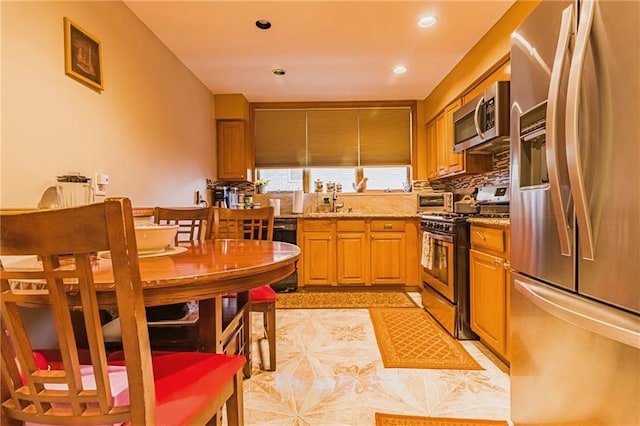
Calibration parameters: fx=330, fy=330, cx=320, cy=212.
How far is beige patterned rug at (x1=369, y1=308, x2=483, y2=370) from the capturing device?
6.97 ft

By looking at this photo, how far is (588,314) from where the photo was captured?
93 centimetres

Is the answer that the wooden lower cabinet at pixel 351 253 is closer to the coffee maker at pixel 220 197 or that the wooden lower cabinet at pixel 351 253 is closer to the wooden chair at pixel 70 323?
the coffee maker at pixel 220 197

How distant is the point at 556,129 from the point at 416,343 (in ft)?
6.11

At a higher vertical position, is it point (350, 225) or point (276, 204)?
point (276, 204)

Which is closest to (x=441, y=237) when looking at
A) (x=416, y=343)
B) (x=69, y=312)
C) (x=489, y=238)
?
(x=489, y=238)

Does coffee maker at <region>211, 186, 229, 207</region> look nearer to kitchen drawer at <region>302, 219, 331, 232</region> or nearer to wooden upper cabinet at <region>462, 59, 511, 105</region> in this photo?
kitchen drawer at <region>302, 219, 331, 232</region>

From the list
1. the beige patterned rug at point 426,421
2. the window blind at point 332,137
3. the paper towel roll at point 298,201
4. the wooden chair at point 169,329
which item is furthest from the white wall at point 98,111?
the beige patterned rug at point 426,421

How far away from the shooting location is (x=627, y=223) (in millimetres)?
844

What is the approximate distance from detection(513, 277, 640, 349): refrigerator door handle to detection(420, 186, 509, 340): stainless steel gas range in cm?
133

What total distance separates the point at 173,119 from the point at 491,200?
115 inches

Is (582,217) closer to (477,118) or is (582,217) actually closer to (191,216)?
(477,118)

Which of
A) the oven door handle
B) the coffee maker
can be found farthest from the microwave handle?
the coffee maker

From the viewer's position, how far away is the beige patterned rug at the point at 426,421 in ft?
5.01

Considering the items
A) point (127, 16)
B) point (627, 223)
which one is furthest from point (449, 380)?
point (127, 16)
